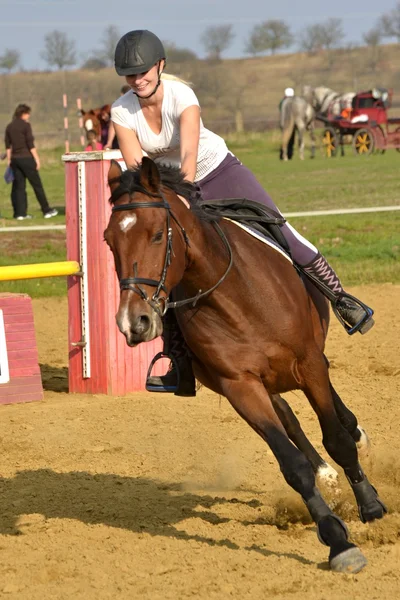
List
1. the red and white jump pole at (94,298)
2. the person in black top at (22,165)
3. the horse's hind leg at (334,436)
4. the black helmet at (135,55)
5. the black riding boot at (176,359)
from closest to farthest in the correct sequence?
the black helmet at (135,55), the horse's hind leg at (334,436), the black riding boot at (176,359), the red and white jump pole at (94,298), the person in black top at (22,165)

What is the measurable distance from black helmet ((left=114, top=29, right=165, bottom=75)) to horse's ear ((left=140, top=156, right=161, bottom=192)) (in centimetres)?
71

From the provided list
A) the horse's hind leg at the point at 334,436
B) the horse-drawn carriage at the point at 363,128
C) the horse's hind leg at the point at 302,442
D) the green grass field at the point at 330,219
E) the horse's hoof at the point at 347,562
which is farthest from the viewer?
the horse-drawn carriage at the point at 363,128

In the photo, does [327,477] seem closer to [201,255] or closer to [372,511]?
[372,511]

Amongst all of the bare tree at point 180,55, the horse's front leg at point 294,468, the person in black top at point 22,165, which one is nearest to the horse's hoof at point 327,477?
the horse's front leg at point 294,468

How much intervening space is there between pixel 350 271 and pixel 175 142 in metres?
8.63

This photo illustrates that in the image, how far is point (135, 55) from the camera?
5.28m

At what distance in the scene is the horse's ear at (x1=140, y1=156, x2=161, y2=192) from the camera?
190 inches

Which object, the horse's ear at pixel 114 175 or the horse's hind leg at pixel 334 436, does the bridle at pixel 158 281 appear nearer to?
the horse's ear at pixel 114 175

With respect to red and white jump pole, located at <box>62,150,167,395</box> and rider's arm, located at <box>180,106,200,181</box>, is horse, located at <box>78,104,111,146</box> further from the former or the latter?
rider's arm, located at <box>180,106,200,181</box>

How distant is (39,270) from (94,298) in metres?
0.54

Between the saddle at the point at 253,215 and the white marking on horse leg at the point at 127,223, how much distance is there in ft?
3.08

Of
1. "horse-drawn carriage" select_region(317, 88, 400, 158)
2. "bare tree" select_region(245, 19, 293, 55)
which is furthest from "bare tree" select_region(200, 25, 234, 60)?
"horse-drawn carriage" select_region(317, 88, 400, 158)

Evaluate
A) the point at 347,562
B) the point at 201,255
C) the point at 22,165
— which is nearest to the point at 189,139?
the point at 201,255

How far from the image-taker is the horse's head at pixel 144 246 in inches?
180
